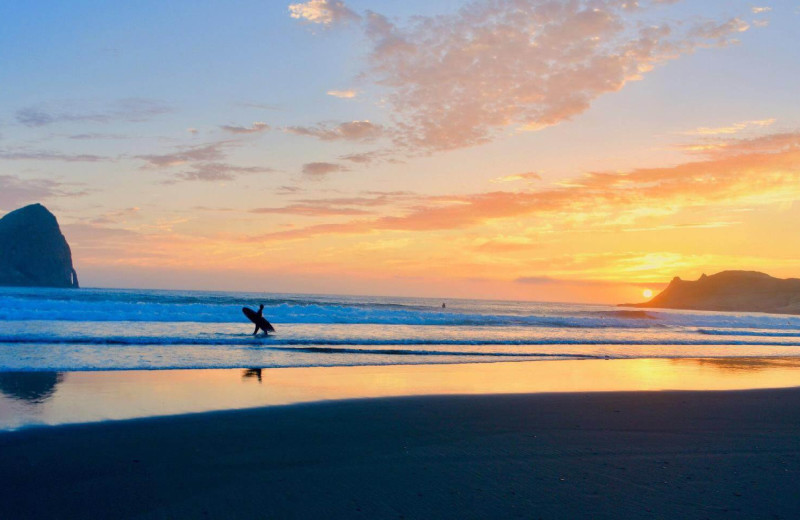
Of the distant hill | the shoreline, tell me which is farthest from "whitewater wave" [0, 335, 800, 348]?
the distant hill

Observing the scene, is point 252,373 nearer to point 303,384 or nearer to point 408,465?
point 303,384

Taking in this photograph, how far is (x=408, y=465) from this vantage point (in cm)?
577

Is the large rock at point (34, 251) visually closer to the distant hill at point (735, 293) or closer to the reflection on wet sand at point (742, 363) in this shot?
the reflection on wet sand at point (742, 363)

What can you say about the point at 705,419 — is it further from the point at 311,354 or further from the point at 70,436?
the point at 311,354

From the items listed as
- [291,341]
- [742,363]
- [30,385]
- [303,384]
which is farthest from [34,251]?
[742,363]

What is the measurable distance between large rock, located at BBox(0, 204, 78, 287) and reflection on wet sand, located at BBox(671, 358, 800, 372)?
13305 cm

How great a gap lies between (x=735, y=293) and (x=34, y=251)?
154 m

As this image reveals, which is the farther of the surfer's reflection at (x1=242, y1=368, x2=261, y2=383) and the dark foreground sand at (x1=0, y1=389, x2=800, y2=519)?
the surfer's reflection at (x1=242, y1=368, x2=261, y2=383)

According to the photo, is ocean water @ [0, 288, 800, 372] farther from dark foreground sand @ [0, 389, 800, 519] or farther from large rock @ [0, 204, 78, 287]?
large rock @ [0, 204, 78, 287]

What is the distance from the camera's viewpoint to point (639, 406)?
31.2ft

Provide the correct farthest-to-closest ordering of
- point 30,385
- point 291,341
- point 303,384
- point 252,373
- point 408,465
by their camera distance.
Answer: point 291,341 < point 252,373 < point 303,384 < point 30,385 < point 408,465

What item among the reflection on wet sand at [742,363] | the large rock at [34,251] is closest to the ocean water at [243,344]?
the reflection on wet sand at [742,363]

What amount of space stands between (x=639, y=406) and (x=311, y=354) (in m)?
9.60

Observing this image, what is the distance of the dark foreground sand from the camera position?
15.0 ft
